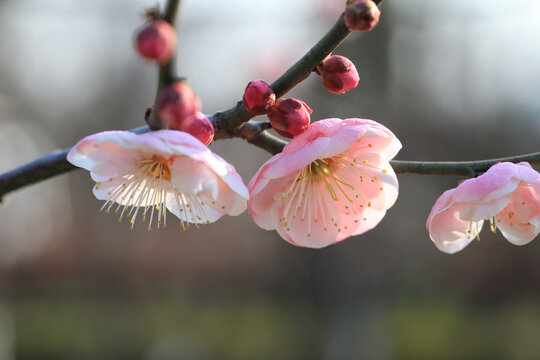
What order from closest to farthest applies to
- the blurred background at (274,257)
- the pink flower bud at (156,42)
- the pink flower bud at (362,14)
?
the pink flower bud at (156,42) → the pink flower bud at (362,14) → the blurred background at (274,257)

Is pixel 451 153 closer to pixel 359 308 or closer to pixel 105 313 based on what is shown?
pixel 359 308

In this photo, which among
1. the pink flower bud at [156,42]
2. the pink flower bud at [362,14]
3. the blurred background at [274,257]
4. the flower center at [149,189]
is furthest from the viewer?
the blurred background at [274,257]

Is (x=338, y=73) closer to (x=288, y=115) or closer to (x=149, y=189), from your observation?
(x=288, y=115)

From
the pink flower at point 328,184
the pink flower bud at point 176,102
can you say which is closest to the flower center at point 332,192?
the pink flower at point 328,184

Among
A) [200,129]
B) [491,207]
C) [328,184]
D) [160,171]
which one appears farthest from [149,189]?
[491,207]

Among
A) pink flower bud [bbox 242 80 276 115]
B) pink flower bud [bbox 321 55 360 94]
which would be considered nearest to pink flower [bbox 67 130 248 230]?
pink flower bud [bbox 242 80 276 115]

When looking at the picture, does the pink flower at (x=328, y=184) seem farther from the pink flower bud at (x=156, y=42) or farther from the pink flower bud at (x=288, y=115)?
the pink flower bud at (x=156, y=42)
